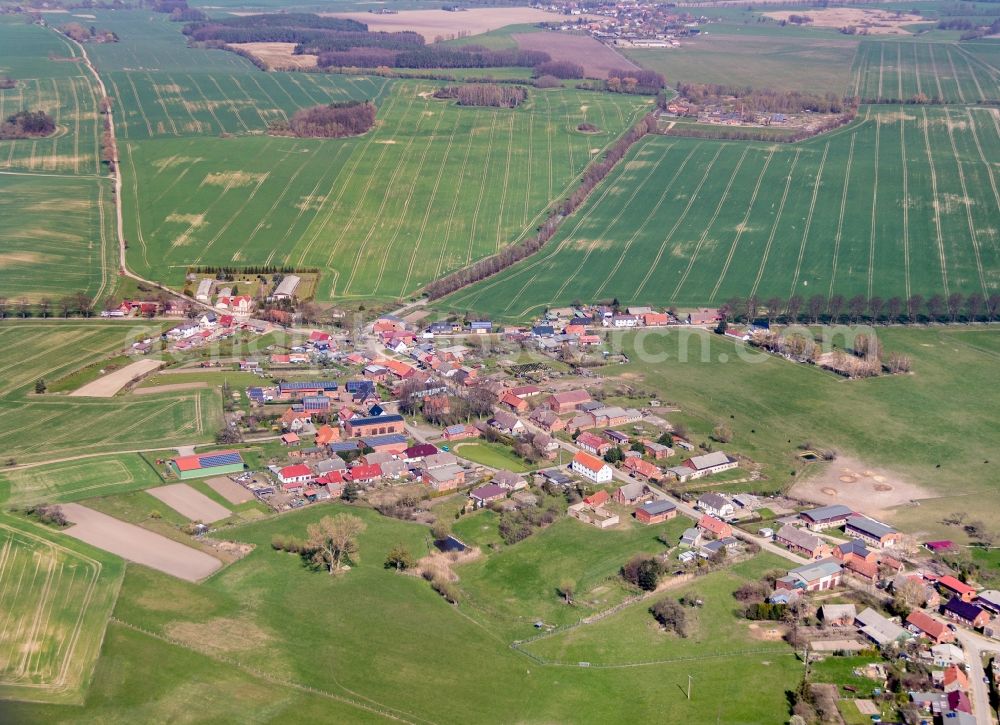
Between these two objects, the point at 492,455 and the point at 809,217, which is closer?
the point at 492,455

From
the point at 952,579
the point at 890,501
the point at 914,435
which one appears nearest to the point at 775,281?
the point at 914,435

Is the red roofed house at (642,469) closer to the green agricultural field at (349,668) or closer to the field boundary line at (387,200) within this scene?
the green agricultural field at (349,668)

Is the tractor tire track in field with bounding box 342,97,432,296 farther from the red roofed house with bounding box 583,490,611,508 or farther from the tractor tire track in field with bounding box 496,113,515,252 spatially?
the red roofed house with bounding box 583,490,611,508

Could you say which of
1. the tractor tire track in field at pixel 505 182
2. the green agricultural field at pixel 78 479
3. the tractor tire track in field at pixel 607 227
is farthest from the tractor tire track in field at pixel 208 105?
the green agricultural field at pixel 78 479

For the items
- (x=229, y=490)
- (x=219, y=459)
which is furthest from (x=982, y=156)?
(x=229, y=490)

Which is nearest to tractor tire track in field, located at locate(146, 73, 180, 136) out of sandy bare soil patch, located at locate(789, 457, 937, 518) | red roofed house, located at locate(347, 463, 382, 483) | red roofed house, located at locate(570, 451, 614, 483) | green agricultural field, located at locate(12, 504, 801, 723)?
red roofed house, located at locate(347, 463, 382, 483)

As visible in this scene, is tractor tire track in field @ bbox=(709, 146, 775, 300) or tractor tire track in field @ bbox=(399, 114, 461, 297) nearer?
tractor tire track in field @ bbox=(709, 146, 775, 300)

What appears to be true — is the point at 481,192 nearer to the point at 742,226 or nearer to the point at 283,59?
the point at 742,226

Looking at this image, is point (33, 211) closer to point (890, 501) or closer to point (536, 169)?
point (536, 169)
